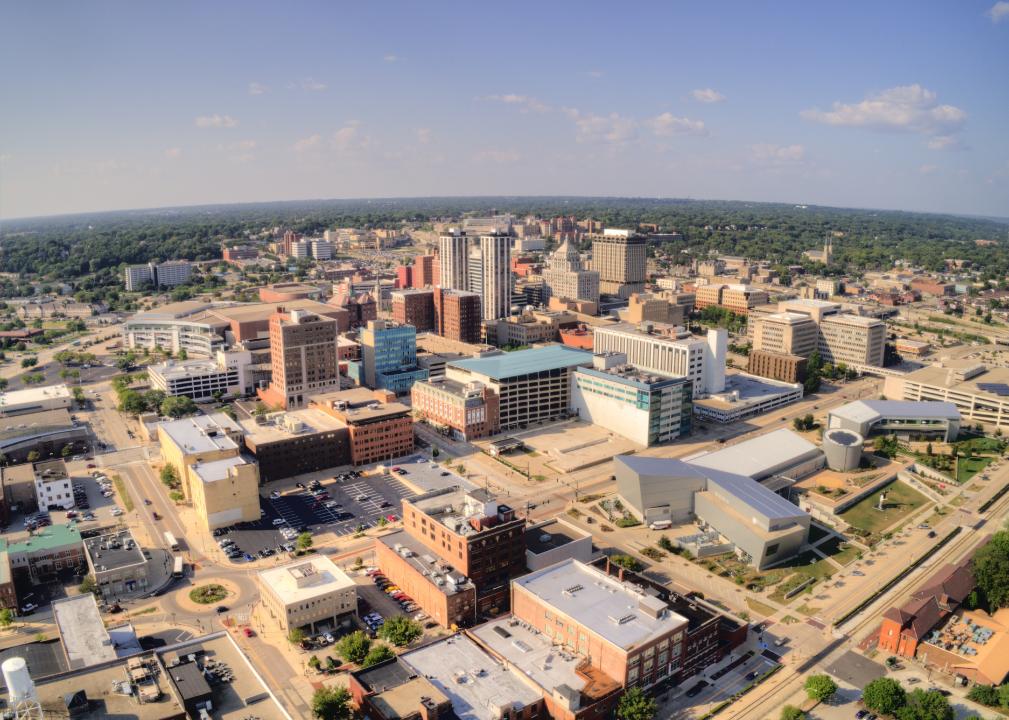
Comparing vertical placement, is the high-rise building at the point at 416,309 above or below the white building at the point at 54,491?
above

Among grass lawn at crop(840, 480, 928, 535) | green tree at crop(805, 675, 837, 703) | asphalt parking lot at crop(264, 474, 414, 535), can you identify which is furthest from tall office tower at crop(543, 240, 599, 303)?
green tree at crop(805, 675, 837, 703)

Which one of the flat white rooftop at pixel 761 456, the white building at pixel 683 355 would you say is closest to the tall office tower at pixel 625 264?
the white building at pixel 683 355

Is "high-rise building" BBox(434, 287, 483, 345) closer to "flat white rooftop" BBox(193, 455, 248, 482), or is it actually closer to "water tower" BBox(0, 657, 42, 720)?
"flat white rooftop" BBox(193, 455, 248, 482)

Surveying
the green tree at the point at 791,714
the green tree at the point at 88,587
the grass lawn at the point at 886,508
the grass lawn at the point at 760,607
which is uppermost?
the green tree at the point at 88,587

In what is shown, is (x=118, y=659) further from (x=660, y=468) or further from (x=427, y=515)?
(x=660, y=468)

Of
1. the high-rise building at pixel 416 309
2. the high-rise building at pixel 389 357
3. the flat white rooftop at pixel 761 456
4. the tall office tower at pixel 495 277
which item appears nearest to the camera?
the flat white rooftop at pixel 761 456

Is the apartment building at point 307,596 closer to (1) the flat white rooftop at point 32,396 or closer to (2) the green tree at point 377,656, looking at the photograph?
(2) the green tree at point 377,656

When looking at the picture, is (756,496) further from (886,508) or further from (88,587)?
(88,587)

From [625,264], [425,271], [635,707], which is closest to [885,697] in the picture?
[635,707]
